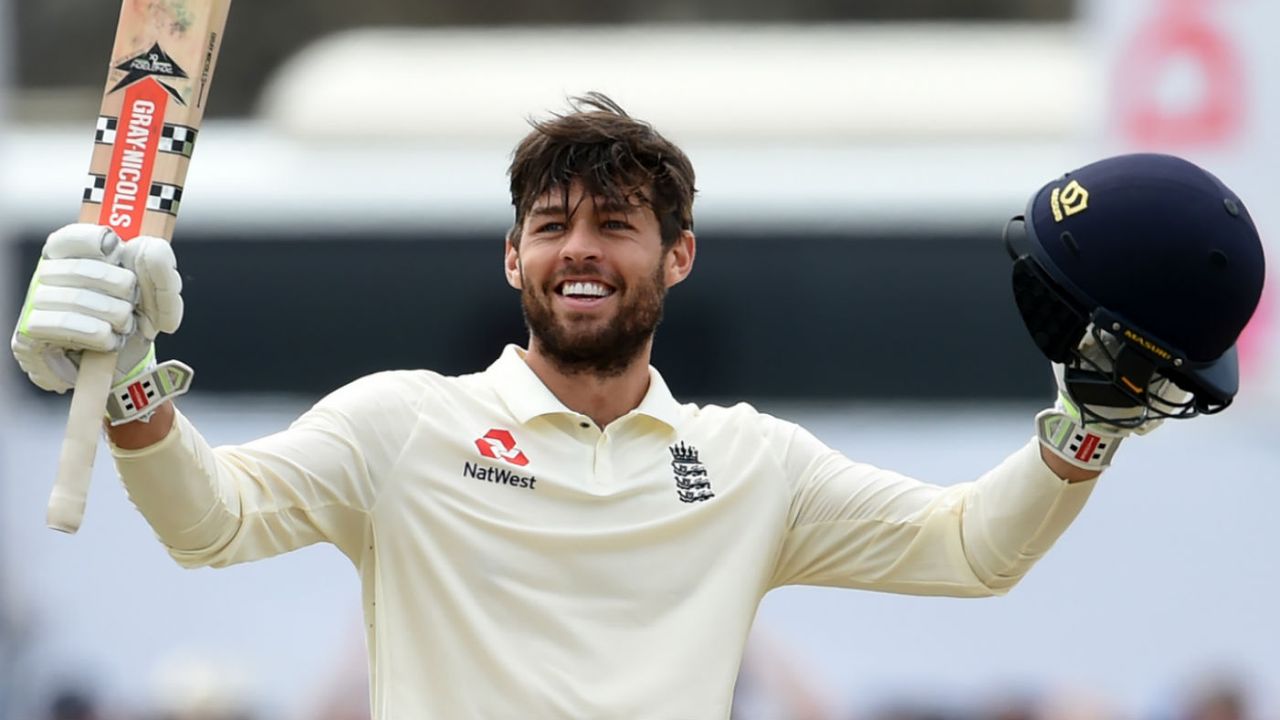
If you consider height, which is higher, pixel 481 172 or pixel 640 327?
pixel 640 327

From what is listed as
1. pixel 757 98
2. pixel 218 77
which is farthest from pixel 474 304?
pixel 218 77

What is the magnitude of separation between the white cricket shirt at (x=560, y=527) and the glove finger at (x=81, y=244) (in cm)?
35

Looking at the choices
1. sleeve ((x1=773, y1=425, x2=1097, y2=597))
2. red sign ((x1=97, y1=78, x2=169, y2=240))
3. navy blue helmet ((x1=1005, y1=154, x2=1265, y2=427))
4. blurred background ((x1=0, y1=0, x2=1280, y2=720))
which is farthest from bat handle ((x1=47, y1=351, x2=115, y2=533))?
blurred background ((x1=0, y1=0, x2=1280, y2=720))

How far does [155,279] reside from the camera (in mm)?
4004

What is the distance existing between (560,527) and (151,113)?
108cm

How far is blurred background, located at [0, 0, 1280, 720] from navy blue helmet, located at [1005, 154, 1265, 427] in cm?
848

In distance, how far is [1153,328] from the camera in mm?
4285

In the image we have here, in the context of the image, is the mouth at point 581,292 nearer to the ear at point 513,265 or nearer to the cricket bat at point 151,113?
the ear at point 513,265

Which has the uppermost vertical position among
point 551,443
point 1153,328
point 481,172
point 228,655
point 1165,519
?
point 1153,328

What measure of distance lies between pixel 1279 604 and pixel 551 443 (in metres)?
9.92

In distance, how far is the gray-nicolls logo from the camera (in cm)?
457

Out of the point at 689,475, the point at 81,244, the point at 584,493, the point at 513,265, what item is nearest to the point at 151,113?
the point at 81,244

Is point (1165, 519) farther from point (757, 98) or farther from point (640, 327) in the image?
point (640, 327)

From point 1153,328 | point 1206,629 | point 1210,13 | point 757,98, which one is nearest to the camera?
point 1153,328
